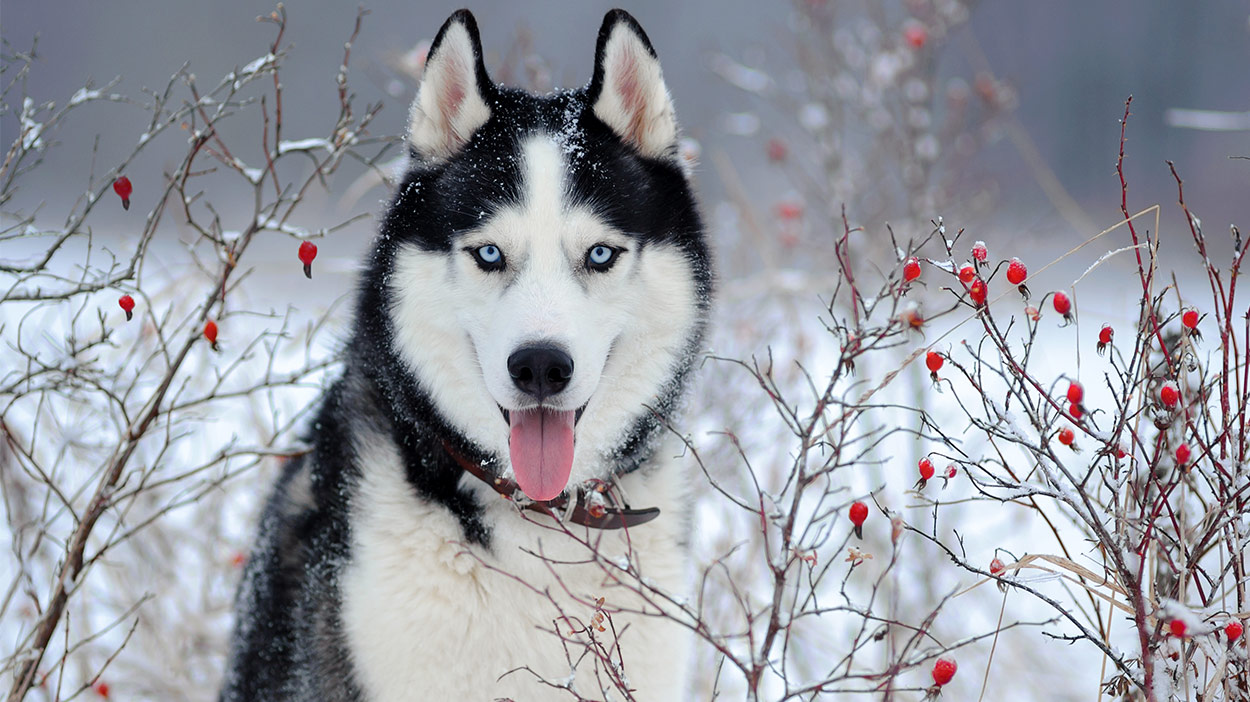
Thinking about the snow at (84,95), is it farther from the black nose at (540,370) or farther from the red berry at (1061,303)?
the red berry at (1061,303)

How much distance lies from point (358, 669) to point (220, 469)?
2.52 metres

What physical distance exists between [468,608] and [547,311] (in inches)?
25.9

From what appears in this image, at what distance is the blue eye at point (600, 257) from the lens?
2.11m

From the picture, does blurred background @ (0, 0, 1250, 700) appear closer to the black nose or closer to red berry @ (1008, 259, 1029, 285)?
red berry @ (1008, 259, 1029, 285)

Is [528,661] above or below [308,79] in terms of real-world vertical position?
below

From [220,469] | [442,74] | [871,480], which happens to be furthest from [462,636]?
[871,480]

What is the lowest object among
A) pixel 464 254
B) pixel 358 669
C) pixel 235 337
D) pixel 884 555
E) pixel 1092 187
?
pixel 358 669

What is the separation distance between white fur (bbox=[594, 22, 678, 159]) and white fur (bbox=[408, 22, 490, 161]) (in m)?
0.30

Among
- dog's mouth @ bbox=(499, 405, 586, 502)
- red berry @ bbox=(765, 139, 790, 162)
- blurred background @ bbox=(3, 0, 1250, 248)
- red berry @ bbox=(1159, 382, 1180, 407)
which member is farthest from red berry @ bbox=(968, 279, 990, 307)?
blurred background @ bbox=(3, 0, 1250, 248)

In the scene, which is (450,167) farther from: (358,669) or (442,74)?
(358,669)

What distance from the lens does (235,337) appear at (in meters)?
4.69

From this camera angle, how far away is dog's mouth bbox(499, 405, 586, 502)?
1995 millimetres

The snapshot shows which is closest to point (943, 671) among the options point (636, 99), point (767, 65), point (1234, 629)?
point (1234, 629)

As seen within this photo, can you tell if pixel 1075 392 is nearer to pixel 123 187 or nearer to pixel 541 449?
pixel 541 449
